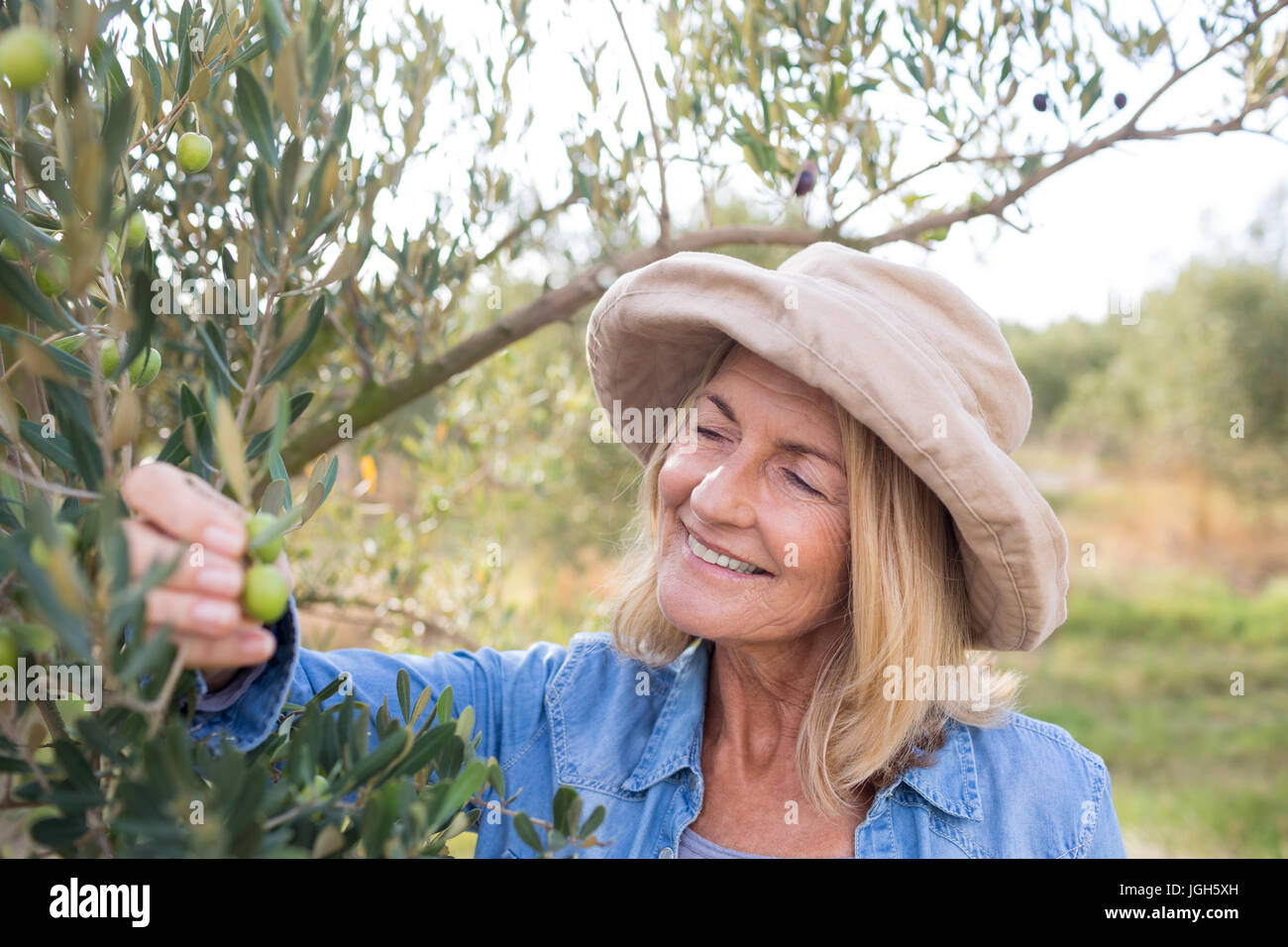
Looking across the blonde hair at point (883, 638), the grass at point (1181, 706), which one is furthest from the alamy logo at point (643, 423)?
the grass at point (1181, 706)

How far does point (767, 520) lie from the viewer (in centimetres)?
184

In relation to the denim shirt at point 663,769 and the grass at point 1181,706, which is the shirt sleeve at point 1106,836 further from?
the grass at point 1181,706

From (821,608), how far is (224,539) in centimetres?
134

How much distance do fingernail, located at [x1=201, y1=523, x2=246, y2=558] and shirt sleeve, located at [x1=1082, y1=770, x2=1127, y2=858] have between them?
1.66 m

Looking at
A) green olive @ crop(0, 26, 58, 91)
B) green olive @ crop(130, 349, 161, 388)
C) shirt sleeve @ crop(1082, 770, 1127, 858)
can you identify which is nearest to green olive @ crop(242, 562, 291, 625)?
green olive @ crop(130, 349, 161, 388)

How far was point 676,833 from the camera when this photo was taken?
73.7 inches

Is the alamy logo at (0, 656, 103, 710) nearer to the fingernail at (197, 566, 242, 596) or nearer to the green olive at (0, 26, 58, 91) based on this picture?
the fingernail at (197, 566, 242, 596)

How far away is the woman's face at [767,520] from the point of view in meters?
1.84

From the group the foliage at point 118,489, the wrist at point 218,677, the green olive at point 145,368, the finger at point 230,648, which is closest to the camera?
the foliage at point 118,489

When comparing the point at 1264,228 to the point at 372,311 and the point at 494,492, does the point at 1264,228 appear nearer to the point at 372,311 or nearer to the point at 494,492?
the point at 494,492
